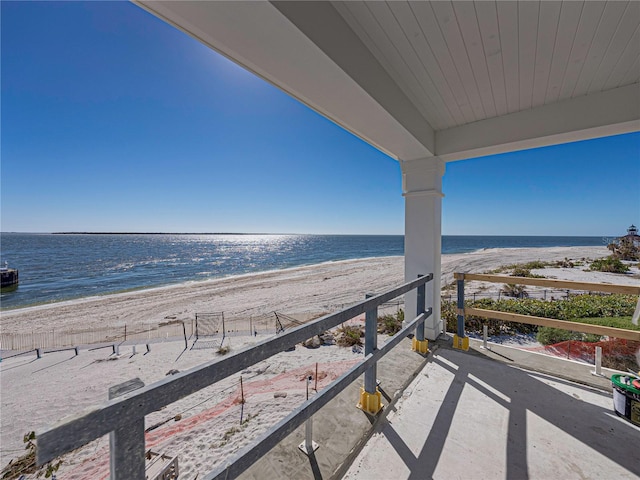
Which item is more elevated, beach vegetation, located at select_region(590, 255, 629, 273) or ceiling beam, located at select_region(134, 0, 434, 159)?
ceiling beam, located at select_region(134, 0, 434, 159)

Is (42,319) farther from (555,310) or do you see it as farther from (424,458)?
(555,310)

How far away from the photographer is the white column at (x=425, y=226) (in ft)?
9.80

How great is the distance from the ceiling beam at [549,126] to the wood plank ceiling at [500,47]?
10 centimetres

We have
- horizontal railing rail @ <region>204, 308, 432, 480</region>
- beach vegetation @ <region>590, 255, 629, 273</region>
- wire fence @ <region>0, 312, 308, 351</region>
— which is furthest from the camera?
beach vegetation @ <region>590, 255, 629, 273</region>

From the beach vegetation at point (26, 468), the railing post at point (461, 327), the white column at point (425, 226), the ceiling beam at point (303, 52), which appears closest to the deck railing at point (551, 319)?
the railing post at point (461, 327)

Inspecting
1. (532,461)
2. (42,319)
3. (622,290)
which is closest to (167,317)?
(42,319)

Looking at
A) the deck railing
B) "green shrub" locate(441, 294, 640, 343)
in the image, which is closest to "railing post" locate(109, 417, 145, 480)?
the deck railing

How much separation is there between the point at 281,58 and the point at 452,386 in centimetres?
271

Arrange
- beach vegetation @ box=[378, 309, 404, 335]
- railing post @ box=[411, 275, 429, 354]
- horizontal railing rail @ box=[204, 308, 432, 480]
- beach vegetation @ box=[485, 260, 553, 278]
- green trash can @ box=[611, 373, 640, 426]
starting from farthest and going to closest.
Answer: beach vegetation @ box=[485, 260, 553, 278]
beach vegetation @ box=[378, 309, 404, 335]
railing post @ box=[411, 275, 429, 354]
green trash can @ box=[611, 373, 640, 426]
horizontal railing rail @ box=[204, 308, 432, 480]

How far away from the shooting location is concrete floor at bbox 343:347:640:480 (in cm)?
139

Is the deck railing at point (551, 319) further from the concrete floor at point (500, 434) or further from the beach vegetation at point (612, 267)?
the beach vegetation at point (612, 267)

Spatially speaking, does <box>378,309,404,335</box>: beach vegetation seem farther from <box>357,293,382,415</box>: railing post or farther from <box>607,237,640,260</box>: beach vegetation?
<box>607,237,640,260</box>: beach vegetation

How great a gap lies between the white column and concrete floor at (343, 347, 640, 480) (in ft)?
3.03

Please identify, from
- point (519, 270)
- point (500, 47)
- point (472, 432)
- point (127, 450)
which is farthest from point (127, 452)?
point (519, 270)
